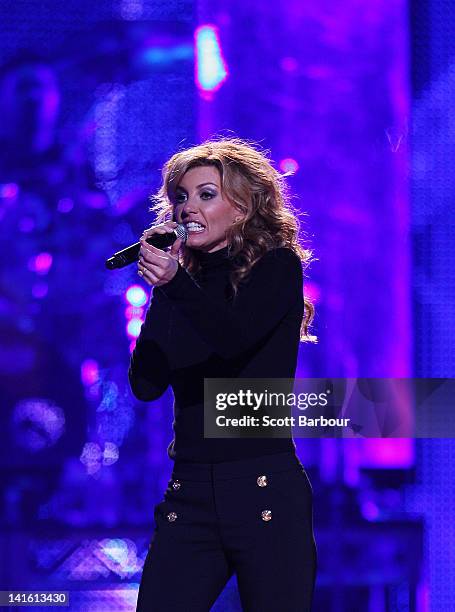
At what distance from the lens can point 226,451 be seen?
1.65 metres

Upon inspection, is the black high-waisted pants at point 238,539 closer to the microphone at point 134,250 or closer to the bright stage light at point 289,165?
the microphone at point 134,250

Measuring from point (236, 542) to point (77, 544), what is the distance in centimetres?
143

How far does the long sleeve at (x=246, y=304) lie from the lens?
5.00 feet

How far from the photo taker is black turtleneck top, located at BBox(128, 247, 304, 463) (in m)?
1.56

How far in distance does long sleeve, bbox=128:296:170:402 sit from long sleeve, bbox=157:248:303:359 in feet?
0.64

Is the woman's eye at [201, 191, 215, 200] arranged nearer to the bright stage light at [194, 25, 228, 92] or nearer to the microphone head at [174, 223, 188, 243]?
the microphone head at [174, 223, 188, 243]

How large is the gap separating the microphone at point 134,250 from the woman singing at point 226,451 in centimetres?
1

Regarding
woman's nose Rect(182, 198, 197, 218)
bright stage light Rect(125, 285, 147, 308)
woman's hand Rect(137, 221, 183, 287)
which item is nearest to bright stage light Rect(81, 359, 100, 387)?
bright stage light Rect(125, 285, 147, 308)

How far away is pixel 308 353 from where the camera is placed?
297 centimetres

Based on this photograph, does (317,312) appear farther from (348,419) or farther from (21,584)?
(21,584)

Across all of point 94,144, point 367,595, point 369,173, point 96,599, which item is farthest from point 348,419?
point 94,144

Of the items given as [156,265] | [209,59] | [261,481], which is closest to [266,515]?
[261,481]

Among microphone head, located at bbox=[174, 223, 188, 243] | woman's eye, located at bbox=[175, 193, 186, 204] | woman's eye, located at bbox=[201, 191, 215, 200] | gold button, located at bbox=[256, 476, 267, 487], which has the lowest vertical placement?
gold button, located at bbox=[256, 476, 267, 487]

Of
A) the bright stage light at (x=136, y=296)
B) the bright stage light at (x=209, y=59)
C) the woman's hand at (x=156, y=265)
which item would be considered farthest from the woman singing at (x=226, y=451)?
the bright stage light at (x=209, y=59)
